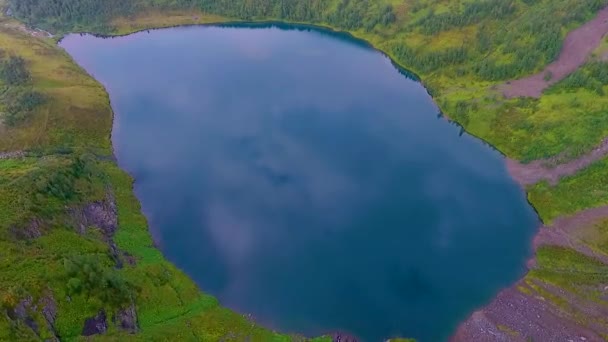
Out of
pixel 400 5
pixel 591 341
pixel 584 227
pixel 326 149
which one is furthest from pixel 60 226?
pixel 400 5

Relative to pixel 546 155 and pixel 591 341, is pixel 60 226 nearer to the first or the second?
pixel 591 341

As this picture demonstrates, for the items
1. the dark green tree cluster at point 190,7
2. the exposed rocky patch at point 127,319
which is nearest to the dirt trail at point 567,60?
the dark green tree cluster at point 190,7

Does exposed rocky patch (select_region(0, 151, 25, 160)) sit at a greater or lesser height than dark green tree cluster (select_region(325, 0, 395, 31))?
lesser

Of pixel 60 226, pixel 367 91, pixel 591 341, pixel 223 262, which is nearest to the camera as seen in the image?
pixel 591 341

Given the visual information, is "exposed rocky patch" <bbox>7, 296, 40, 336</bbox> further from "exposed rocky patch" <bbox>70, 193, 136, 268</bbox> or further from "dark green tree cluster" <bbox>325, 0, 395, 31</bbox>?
"dark green tree cluster" <bbox>325, 0, 395, 31</bbox>

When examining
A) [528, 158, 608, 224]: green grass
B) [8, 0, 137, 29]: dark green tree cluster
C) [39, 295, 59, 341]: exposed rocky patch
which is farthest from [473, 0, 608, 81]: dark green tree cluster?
[8, 0, 137, 29]: dark green tree cluster
